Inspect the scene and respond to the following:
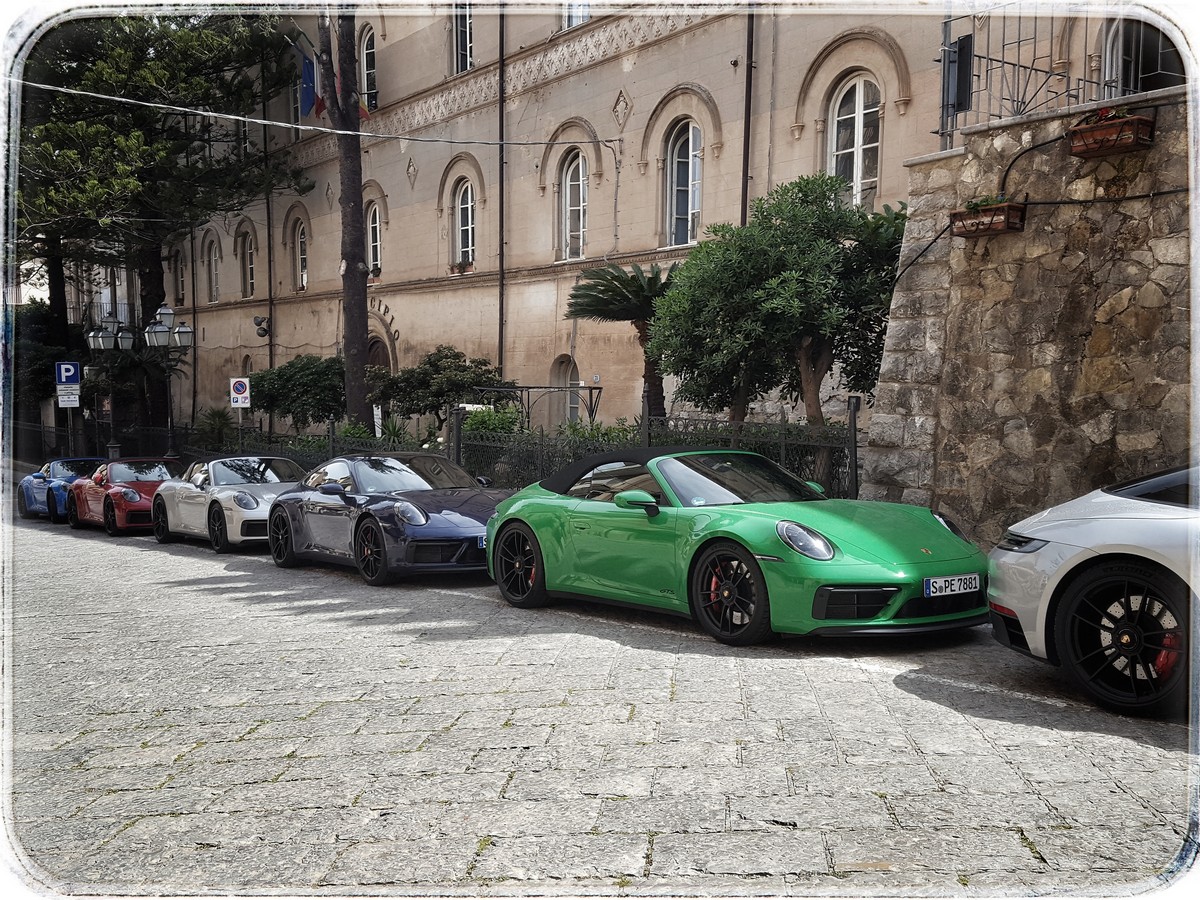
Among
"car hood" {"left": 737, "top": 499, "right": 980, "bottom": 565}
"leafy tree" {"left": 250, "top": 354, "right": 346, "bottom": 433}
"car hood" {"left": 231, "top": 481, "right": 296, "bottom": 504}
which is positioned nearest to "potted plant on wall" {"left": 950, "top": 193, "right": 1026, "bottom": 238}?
"car hood" {"left": 737, "top": 499, "right": 980, "bottom": 565}

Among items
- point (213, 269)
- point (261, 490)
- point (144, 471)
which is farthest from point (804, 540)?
point (213, 269)

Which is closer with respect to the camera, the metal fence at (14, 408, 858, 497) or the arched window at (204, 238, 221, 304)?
the metal fence at (14, 408, 858, 497)

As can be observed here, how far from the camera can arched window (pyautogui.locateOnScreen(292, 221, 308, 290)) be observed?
37688mm

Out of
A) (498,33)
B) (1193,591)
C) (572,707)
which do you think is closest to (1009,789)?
(1193,591)

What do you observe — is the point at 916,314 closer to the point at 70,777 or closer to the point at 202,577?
the point at 202,577

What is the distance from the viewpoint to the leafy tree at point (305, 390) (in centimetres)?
2869

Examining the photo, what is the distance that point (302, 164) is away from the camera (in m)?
36.9

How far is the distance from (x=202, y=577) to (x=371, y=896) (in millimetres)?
9850

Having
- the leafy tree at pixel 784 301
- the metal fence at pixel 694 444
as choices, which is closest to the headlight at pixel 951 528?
the metal fence at pixel 694 444

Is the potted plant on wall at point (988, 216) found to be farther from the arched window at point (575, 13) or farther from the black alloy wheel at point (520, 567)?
the arched window at point (575, 13)

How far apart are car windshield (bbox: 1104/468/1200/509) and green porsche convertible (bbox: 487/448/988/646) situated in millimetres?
1617

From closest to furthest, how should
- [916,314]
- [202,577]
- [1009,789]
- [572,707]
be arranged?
[1009,789] < [572,707] < [916,314] < [202,577]

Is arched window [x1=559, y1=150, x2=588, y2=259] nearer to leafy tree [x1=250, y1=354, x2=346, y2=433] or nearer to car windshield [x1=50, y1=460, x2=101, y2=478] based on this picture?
leafy tree [x1=250, y1=354, x2=346, y2=433]

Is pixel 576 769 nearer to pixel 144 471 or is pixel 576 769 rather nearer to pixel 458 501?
pixel 458 501
